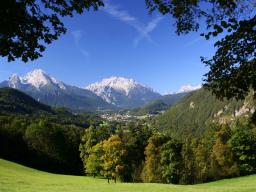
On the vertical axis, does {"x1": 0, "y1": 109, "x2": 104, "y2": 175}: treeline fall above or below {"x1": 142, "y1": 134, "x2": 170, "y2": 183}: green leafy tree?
above

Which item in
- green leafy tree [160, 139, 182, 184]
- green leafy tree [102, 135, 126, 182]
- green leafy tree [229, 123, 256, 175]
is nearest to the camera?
green leafy tree [102, 135, 126, 182]

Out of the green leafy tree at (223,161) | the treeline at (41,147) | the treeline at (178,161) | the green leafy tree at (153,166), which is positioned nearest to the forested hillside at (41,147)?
the treeline at (41,147)

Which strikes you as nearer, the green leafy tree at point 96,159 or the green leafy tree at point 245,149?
the green leafy tree at point 96,159

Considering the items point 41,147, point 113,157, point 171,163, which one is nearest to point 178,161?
point 171,163

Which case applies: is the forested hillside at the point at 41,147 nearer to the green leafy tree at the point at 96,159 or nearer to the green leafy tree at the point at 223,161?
the green leafy tree at the point at 96,159

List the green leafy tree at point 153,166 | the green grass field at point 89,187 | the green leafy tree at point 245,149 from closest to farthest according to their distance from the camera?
the green grass field at point 89,187 → the green leafy tree at point 245,149 → the green leafy tree at point 153,166

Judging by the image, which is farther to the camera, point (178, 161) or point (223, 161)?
point (223, 161)

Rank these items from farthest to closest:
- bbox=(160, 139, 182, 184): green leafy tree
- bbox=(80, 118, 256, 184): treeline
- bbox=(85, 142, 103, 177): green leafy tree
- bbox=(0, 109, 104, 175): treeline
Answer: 1. bbox=(0, 109, 104, 175): treeline
2. bbox=(160, 139, 182, 184): green leafy tree
3. bbox=(85, 142, 103, 177): green leafy tree
4. bbox=(80, 118, 256, 184): treeline

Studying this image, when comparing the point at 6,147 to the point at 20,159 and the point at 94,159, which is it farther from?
the point at 94,159

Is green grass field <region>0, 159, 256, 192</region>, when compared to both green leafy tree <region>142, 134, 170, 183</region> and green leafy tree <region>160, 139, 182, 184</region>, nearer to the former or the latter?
green leafy tree <region>160, 139, 182, 184</region>

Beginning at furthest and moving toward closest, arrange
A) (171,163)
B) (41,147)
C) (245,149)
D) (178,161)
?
(41,147) < (178,161) < (245,149) < (171,163)

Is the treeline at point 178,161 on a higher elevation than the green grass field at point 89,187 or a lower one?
higher

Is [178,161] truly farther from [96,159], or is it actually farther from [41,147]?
[41,147]

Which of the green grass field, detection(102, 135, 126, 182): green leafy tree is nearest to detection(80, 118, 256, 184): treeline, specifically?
detection(102, 135, 126, 182): green leafy tree
